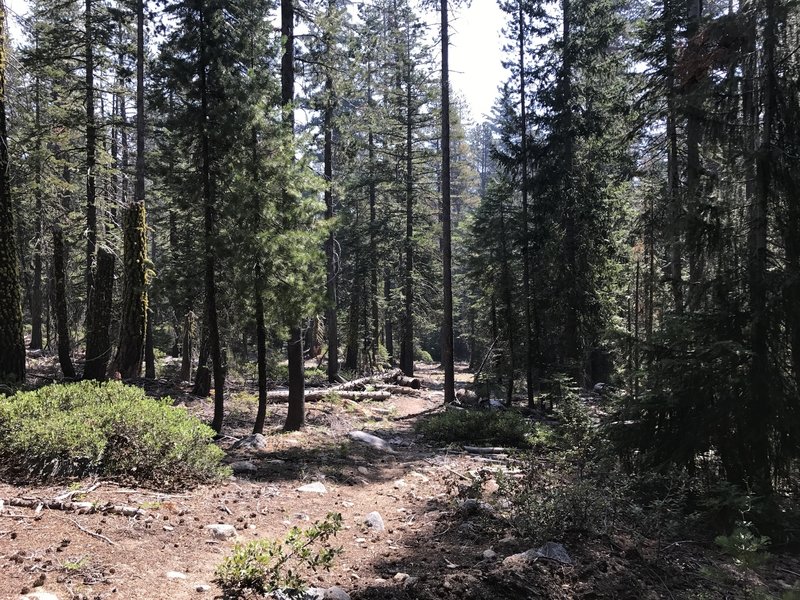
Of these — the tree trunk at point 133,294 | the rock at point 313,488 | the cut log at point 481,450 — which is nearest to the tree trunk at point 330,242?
the tree trunk at point 133,294

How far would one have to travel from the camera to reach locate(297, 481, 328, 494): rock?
7320mm

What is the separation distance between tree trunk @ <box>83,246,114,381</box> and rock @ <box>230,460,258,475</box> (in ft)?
22.3

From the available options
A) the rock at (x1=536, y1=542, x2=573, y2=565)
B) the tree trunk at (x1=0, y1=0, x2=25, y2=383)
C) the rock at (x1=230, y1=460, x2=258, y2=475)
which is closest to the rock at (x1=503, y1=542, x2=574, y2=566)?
the rock at (x1=536, y1=542, x2=573, y2=565)

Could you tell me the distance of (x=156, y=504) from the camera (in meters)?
5.34

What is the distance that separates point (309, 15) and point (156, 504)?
1136 centimetres

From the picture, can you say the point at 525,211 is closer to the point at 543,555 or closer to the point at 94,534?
the point at 543,555

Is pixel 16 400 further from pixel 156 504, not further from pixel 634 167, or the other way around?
pixel 634 167

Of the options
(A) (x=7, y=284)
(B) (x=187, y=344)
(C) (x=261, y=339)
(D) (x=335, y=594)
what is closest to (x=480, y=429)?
(C) (x=261, y=339)

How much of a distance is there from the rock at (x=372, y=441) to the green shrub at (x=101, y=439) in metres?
4.51

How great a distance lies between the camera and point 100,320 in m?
13.1

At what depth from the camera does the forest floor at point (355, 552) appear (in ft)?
12.5

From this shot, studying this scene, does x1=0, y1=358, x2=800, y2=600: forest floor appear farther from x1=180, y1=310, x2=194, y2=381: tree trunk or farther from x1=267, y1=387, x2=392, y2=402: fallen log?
x1=267, y1=387, x2=392, y2=402: fallen log

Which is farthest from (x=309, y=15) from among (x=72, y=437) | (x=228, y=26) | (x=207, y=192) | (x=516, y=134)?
(x=72, y=437)

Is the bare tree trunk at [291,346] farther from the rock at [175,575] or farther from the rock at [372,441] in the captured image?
the rock at [175,575]
